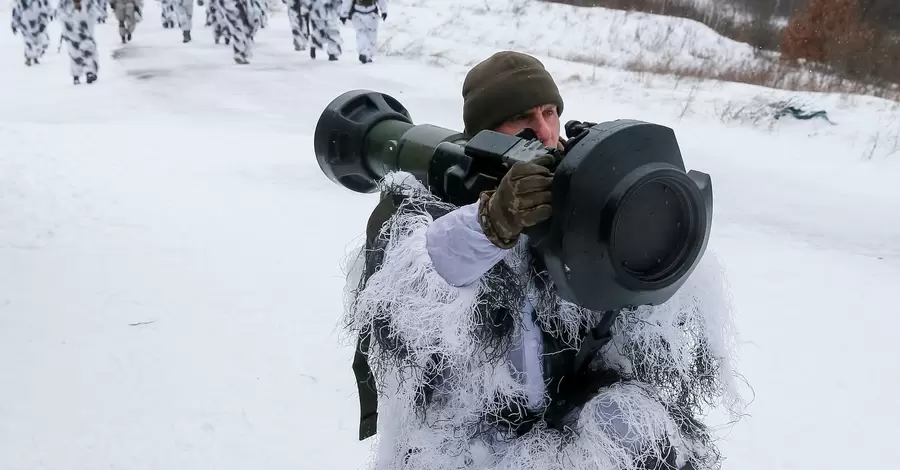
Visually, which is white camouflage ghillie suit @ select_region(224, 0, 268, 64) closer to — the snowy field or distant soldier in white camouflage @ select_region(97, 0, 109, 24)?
the snowy field

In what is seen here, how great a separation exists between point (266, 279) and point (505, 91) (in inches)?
103

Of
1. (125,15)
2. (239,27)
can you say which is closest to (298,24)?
(239,27)

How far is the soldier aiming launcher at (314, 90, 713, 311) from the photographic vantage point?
922mm

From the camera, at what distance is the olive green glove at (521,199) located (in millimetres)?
915

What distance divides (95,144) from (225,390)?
3.97 m

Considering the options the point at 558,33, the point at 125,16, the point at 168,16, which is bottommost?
the point at 168,16

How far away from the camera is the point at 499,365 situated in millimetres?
1154

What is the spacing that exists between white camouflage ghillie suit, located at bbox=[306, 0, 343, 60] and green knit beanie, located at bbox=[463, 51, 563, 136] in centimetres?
1018

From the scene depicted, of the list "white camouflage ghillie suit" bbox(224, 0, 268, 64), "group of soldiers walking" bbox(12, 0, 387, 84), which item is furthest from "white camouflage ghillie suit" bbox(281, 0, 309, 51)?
"white camouflage ghillie suit" bbox(224, 0, 268, 64)

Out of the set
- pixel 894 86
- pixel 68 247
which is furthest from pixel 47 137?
pixel 894 86

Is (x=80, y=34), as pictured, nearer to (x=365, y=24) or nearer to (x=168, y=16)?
(x=365, y=24)

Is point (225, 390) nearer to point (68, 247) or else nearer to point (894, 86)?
point (68, 247)

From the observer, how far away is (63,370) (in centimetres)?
282

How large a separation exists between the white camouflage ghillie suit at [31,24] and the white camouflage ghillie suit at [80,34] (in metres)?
2.57
